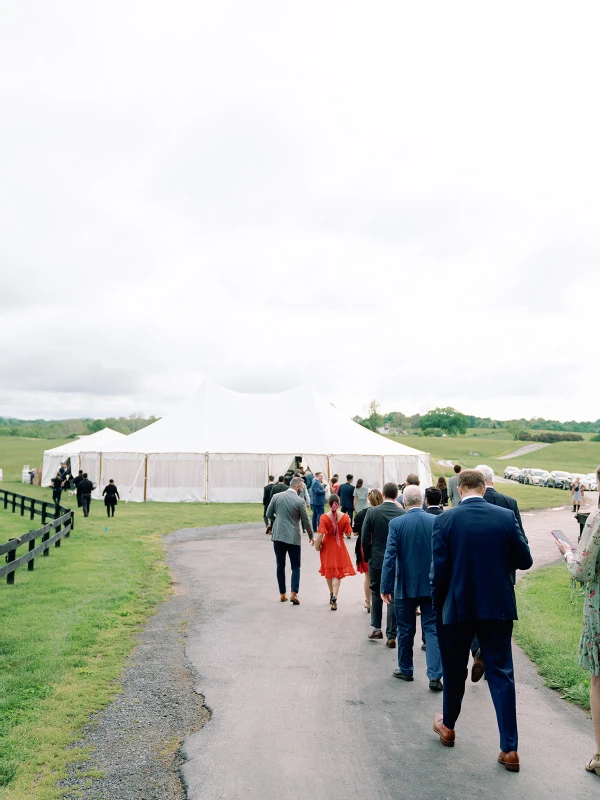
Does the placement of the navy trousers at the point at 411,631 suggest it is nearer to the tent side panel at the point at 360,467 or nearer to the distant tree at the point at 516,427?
the tent side panel at the point at 360,467

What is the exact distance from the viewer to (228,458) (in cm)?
3142

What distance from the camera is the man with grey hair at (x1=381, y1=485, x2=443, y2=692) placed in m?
6.32

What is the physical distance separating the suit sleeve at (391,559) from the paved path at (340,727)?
2.88 ft

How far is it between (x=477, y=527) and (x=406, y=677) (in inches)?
97.3

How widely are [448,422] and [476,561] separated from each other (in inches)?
6510

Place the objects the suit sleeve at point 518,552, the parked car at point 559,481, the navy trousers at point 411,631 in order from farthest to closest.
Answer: the parked car at point 559,481 < the navy trousers at point 411,631 < the suit sleeve at point 518,552

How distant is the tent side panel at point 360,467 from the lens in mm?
31438

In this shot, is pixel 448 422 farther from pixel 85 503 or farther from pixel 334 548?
pixel 334 548

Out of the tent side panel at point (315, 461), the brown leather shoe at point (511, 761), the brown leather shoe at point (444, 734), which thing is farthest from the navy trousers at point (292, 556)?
the tent side panel at point (315, 461)

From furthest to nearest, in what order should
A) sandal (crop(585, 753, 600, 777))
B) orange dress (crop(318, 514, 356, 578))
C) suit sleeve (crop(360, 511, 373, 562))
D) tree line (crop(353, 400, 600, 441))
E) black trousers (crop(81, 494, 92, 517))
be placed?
tree line (crop(353, 400, 600, 441)) → black trousers (crop(81, 494, 92, 517)) → orange dress (crop(318, 514, 356, 578)) → suit sleeve (crop(360, 511, 373, 562)) → sandal (crop(585, 753, 600, 777))

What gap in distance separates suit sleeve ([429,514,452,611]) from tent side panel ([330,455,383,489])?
1049 inches

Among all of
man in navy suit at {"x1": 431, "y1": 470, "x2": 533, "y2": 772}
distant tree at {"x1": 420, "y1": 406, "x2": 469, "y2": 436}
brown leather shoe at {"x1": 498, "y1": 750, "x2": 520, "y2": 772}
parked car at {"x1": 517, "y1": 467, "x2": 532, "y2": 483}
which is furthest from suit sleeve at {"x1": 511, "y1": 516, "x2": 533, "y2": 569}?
distant tree at {"x1": 420, "y1": 406, "x2": 469, "y2": 436}

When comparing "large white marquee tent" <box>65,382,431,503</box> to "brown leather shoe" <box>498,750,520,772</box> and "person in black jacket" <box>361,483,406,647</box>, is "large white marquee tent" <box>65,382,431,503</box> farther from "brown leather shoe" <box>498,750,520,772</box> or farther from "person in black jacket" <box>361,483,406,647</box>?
"brown leather shoe" <box>498,750,520,772</box>

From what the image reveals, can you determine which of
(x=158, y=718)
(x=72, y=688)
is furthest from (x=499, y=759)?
(x=72, y=688)
